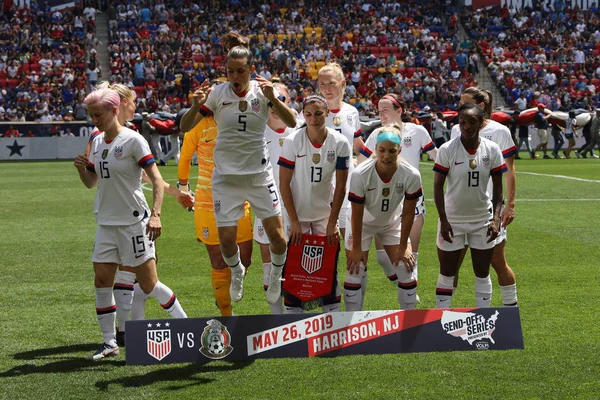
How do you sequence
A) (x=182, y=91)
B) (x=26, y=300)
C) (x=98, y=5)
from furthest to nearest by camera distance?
(x=98, y=5)
(x=182, y=91)
(x=26, y=300)

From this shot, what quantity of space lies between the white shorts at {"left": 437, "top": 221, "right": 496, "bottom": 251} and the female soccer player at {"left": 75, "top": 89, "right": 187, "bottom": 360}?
2441 mm

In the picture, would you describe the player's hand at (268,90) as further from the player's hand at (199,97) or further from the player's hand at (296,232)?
the player's hand at (296,232)

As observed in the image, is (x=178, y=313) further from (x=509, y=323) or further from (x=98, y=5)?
(x=98, y=5)

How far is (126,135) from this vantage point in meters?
6.47

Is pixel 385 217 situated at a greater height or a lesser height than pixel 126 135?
lesser

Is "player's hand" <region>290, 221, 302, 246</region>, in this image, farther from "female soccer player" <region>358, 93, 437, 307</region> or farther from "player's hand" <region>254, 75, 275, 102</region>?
"player's hand" <region>254, 75, 275, 102</region>

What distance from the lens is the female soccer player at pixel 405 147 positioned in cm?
827

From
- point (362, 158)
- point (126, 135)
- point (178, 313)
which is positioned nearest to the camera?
point (126, 135)

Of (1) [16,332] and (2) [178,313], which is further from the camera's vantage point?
(1) [16,332]

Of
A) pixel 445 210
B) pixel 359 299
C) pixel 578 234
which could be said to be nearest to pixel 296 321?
pixel 359 299

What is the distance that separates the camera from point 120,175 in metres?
6.42

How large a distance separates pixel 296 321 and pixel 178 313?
1.02 metres

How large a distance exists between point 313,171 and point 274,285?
1.03 m

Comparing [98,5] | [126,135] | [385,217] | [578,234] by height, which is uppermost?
[98,5]
